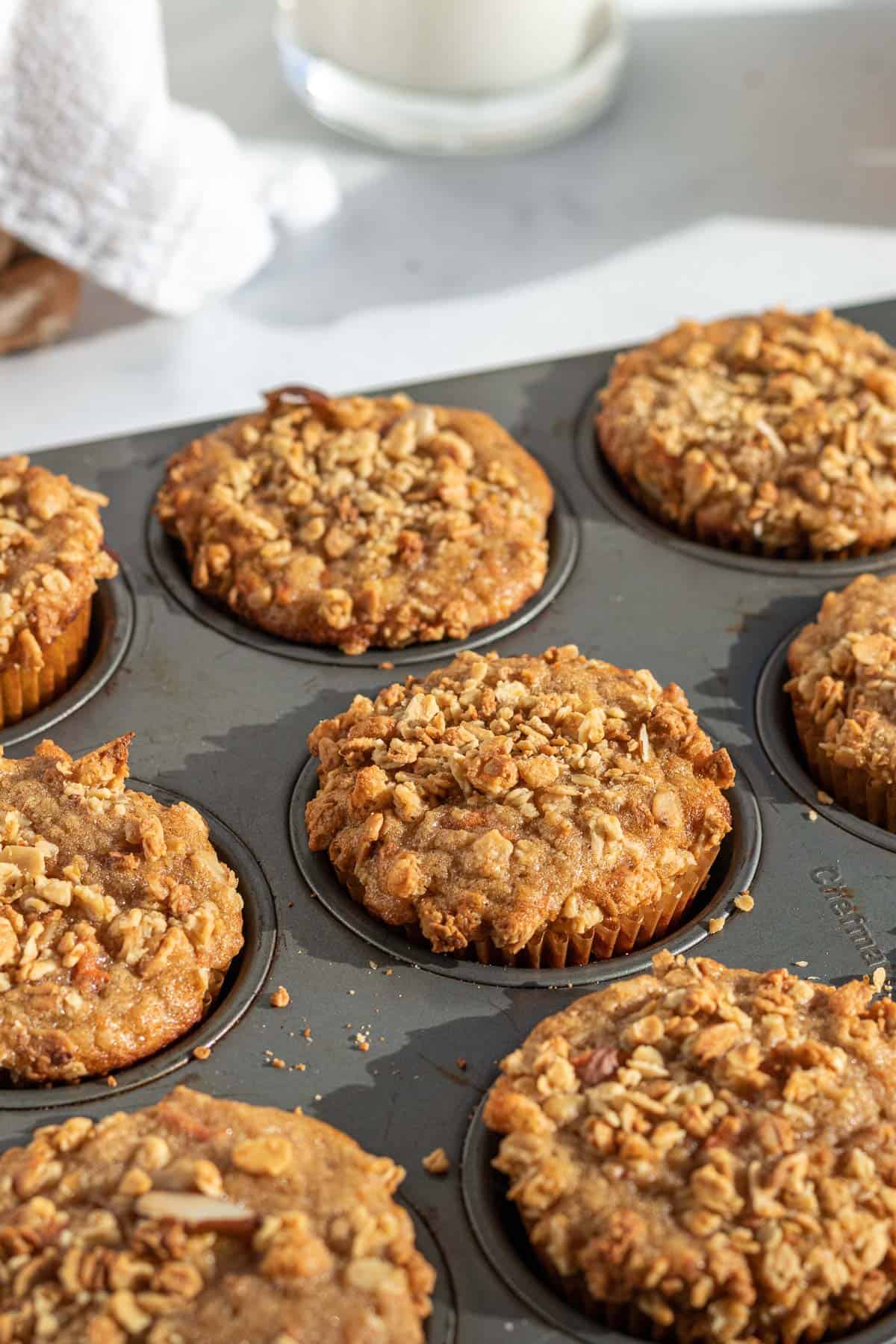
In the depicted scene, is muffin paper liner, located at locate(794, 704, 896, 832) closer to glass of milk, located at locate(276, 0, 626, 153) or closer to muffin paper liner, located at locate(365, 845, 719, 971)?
muffin paper liner, located at locate(365, 845, 719, 971)

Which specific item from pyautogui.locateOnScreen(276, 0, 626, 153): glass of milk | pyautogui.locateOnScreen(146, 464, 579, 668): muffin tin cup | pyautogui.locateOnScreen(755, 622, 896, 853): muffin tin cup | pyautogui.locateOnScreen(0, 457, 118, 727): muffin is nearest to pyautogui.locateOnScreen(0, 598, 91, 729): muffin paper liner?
pyautogui.locateOnScreen(0, 457, 118, 727): muffin

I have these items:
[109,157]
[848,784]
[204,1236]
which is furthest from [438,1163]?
[109,157]

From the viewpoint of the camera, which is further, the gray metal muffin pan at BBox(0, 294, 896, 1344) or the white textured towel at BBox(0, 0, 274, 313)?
the white textured towel at BBox(0, 0, 274, 313)

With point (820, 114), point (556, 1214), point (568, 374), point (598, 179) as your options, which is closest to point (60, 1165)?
point (556, 1214)

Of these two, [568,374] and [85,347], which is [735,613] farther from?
[85,347]

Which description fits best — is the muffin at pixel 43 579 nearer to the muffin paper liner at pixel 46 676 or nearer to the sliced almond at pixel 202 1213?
the muffin paper liner at pixel 46 676

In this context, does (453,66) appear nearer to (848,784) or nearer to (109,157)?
(109,157)
